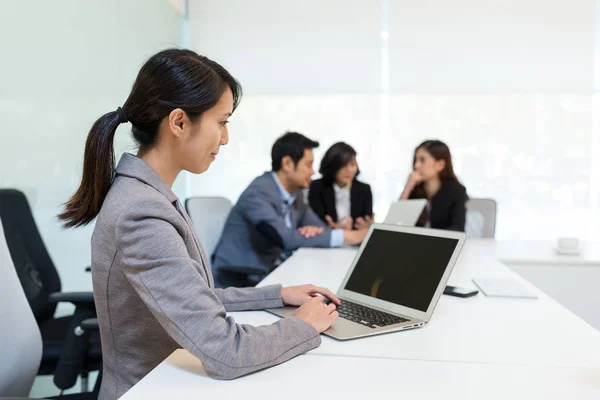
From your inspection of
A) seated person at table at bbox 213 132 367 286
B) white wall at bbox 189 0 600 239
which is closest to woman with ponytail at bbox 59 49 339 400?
seated person at table at bbox 213 132 367 286

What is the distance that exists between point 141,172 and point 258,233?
1898mm

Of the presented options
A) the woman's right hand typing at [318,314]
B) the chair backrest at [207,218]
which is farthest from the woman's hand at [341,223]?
the woman's right hand typing at [318,314]

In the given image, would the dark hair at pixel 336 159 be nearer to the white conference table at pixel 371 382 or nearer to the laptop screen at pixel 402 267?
the laptop screen at pixel 402 267

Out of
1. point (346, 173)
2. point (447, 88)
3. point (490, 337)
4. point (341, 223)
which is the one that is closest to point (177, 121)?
point (490, 337)

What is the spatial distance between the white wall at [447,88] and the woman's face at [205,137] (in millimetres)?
4044

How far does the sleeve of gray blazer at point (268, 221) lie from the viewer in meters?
2.91

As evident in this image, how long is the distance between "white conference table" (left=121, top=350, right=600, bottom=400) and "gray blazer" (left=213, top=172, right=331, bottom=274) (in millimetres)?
1809

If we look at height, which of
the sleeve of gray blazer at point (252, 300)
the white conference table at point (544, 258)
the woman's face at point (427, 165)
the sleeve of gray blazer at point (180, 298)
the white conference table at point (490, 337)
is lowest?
the white conference table at point (544, 258)

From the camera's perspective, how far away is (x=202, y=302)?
99 centimetres

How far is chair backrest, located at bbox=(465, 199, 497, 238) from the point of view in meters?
3.78

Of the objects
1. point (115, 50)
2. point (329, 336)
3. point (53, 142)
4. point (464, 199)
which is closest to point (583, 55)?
point (464, 199)

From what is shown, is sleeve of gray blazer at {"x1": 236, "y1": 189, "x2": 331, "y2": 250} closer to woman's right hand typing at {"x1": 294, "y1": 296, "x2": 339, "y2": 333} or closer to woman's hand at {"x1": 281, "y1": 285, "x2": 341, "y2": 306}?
woman's hand at {"x1": 281, "y1": 285, "x2": 341, "y2": 306}

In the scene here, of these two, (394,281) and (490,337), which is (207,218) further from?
(490,337)

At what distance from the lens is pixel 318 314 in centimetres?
126
